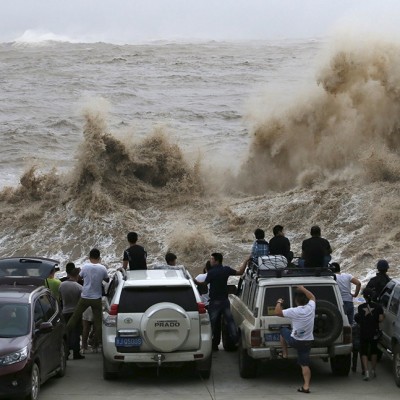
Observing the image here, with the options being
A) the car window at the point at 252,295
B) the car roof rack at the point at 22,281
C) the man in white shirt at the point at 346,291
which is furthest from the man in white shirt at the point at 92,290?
the man in white shirt at the point at 346,291

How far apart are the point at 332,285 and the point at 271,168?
58.7ft

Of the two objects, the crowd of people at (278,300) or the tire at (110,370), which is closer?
the crowd of people at (278,300)

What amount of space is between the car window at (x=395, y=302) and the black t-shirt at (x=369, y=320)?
0.27 m

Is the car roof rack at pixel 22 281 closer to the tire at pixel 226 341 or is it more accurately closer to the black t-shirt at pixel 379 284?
the tire at pixel 226 341

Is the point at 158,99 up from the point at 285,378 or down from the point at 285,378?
up

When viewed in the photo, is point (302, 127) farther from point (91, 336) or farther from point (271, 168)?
point (91, 336)

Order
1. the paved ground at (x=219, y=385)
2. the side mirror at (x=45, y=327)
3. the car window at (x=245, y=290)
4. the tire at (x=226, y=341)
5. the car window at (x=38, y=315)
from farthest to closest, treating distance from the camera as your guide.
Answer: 1. the tire at (x=226, y=341)
2. the car window at (x=245, y=290)
3. the car window at (x=38, y=315)
4. the paved ground at (x=219, y=385)
5. the side mirror at (x=45, y=327)

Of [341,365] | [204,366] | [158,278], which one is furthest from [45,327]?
[341,365]

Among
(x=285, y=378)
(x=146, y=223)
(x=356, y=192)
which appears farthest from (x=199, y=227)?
(x=285, y=378)

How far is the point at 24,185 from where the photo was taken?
2655 cm

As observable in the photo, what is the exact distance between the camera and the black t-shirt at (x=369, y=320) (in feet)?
34.6

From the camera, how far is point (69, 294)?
12383 mm

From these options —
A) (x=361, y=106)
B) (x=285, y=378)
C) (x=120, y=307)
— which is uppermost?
(x=361, y=106)

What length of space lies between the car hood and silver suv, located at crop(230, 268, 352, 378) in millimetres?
2527
